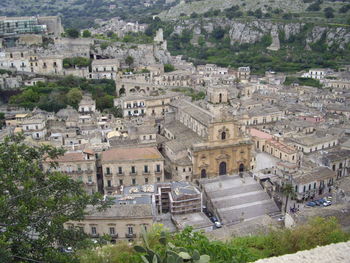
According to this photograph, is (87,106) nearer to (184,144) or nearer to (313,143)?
(184,144)

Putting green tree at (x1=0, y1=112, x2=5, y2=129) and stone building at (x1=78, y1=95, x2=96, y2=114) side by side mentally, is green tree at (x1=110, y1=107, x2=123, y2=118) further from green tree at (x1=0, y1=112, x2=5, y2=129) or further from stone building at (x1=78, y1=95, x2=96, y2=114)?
green tree at (x1=0, y1=112, x2=5, y2=129)

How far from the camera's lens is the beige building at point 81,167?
37438 millimetres

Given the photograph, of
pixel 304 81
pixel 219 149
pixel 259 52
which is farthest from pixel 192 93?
pixel 259 52

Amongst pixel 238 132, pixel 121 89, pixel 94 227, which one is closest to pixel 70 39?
pixel 121 89

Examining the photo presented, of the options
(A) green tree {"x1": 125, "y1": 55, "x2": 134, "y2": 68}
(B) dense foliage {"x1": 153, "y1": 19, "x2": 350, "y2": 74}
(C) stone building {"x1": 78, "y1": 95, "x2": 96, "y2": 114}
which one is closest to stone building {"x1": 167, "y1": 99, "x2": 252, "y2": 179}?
(C) stone building {"x1": 78, "y1": 95, "x2": 96, "y2": 114}

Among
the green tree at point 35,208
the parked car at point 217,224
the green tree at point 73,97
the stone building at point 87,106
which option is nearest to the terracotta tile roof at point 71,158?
the parked car at point 217,224

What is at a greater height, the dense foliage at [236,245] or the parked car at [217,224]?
the dense foliage at [236,245]

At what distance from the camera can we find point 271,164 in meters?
46.1

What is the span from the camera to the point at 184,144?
44094 mm

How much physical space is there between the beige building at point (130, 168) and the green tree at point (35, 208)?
1920 cm

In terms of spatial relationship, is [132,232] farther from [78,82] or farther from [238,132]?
[78,82]

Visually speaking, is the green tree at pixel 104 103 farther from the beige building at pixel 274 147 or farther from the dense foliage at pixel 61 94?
the beige building at pixel 274 147

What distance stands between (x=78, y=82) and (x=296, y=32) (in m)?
72.6

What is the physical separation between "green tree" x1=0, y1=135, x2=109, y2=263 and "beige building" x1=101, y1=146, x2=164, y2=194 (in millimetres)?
19201
